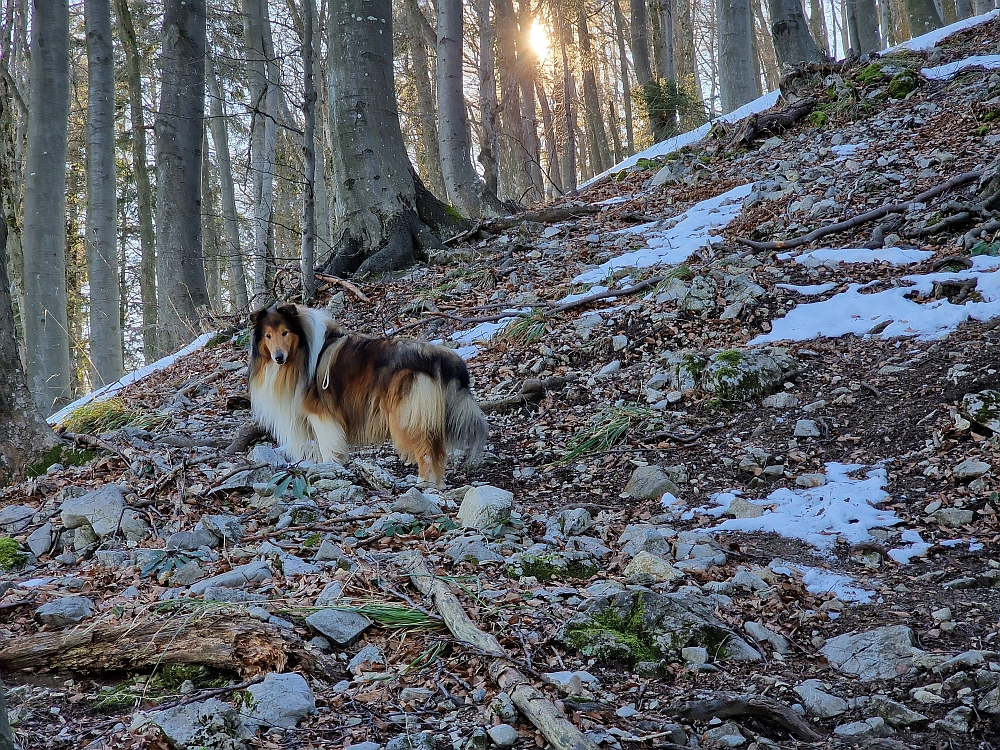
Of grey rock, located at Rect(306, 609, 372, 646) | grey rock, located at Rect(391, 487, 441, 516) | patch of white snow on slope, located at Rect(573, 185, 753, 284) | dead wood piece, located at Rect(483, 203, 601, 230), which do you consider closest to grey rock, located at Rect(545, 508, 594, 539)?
grey rock, located at Rect(391, 487, 441, 516)

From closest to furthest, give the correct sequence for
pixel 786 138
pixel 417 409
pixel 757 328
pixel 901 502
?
pixel 901 502, pixel 417 409, pixel 757 328, pixel 786 138

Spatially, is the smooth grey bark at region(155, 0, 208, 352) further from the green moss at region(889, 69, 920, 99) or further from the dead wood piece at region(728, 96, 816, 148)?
the green moss at region(889, 69, 920, 99)

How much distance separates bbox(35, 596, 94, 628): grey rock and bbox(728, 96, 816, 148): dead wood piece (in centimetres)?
1065

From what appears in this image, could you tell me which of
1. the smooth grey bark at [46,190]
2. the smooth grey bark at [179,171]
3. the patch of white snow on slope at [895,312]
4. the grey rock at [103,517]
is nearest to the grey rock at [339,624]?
the grey rock at [103,517]

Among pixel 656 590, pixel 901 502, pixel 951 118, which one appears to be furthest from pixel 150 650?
pixel 951 118

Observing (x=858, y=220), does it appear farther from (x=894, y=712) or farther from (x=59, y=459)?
(x=59, y=459)

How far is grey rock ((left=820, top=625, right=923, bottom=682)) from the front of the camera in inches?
114

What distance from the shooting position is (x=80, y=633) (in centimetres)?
300

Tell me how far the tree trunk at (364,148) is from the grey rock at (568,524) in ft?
20.0

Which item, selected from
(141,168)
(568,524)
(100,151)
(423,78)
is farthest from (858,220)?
(141,168)

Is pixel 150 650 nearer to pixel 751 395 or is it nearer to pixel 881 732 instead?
pixel 881 732

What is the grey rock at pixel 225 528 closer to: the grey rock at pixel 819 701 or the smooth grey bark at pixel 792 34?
the grey rock at pixel 819 701

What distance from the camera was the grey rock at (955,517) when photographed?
4066 millimetres

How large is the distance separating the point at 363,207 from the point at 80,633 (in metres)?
7.87
